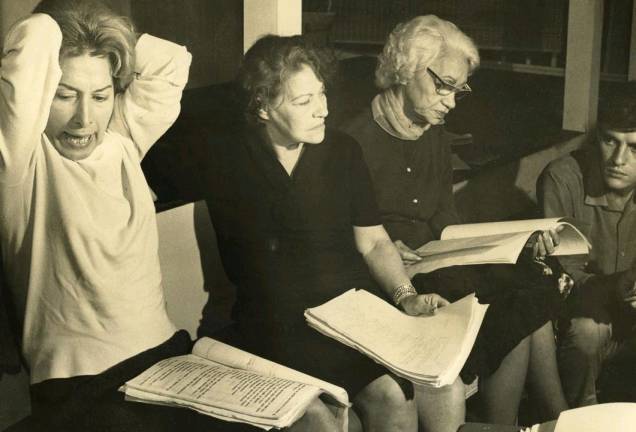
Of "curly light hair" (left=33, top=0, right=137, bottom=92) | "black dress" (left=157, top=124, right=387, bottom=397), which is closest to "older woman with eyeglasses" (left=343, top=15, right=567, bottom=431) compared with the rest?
"black dress" (left=157, top=124, right=387, bottom=397)

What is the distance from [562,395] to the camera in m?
2.04

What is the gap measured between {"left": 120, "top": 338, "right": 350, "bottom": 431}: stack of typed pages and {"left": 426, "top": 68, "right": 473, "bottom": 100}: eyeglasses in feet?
2.33

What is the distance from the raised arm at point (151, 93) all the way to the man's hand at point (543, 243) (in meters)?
0.90

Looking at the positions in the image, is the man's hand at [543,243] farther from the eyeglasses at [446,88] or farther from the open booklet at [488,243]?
the eyeglasses at [446,88]

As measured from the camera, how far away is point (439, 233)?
2061mm

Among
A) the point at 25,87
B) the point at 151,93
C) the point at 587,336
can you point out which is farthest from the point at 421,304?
the point at 25,87

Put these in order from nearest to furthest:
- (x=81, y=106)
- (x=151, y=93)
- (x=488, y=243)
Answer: (x=81, y=106), (x=151, y=93), (x=488, y=243)

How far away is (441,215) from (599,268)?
1.30 feet

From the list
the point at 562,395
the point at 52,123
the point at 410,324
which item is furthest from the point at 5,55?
the point at 562,395

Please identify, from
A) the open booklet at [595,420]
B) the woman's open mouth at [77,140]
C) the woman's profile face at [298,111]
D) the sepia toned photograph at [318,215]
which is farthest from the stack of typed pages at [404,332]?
the woman's open mouth at [77,140]

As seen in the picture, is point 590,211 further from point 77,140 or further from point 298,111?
point 77,140

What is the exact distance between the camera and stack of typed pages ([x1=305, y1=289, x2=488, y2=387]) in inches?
72.3

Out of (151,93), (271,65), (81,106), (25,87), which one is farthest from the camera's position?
(271,65)

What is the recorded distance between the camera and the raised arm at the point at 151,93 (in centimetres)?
161
